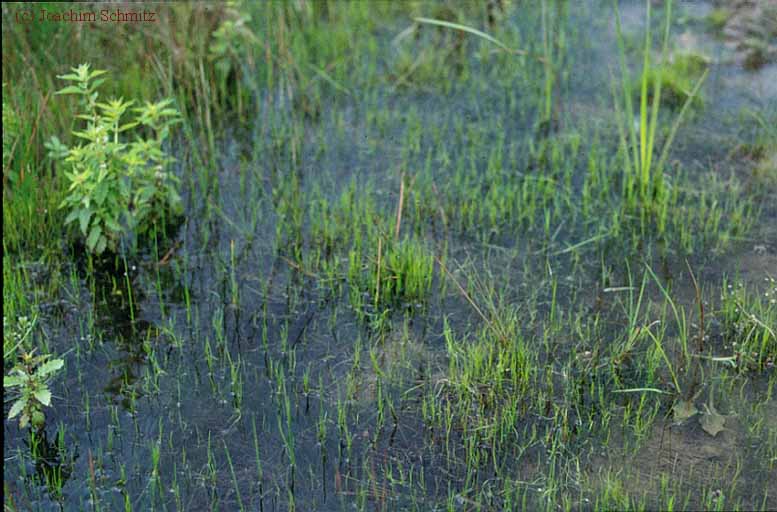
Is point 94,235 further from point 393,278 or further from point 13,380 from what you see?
point 393,278

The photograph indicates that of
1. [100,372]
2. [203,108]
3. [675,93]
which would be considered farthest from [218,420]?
[675,93]

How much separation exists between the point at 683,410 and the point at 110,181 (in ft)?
7.72

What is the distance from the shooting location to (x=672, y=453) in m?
Result: 3.12

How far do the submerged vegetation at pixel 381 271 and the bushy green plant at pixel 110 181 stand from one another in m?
0.01

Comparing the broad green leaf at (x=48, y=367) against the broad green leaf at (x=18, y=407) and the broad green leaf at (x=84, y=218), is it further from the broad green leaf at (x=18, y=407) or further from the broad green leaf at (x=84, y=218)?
the broad green leaf at (x=84, y=218)

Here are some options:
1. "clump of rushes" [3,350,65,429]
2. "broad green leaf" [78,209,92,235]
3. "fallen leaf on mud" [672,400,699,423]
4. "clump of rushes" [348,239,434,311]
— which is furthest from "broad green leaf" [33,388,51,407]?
"fallen leaf on mud" [672,400,699,423]

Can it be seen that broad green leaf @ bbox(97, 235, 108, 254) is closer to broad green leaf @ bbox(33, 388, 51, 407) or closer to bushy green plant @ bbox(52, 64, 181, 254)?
bushy green plant @ bbox(52, 64, 181, 254)

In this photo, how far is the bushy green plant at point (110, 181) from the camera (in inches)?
154

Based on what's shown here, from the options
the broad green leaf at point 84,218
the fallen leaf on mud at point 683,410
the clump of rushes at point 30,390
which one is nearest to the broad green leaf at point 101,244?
the broad green leaf at point 84,218

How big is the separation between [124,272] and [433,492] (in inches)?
68.4

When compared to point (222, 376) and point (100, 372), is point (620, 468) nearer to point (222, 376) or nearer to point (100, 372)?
point (222, 376)

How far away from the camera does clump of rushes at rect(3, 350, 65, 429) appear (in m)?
3.15

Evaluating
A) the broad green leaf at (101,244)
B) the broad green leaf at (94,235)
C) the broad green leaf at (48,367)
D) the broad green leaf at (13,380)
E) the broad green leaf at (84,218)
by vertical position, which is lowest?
the broad green leaf at (13,380)

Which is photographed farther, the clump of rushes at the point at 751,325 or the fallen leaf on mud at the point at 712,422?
the clump of rushes at the point at 751,325
